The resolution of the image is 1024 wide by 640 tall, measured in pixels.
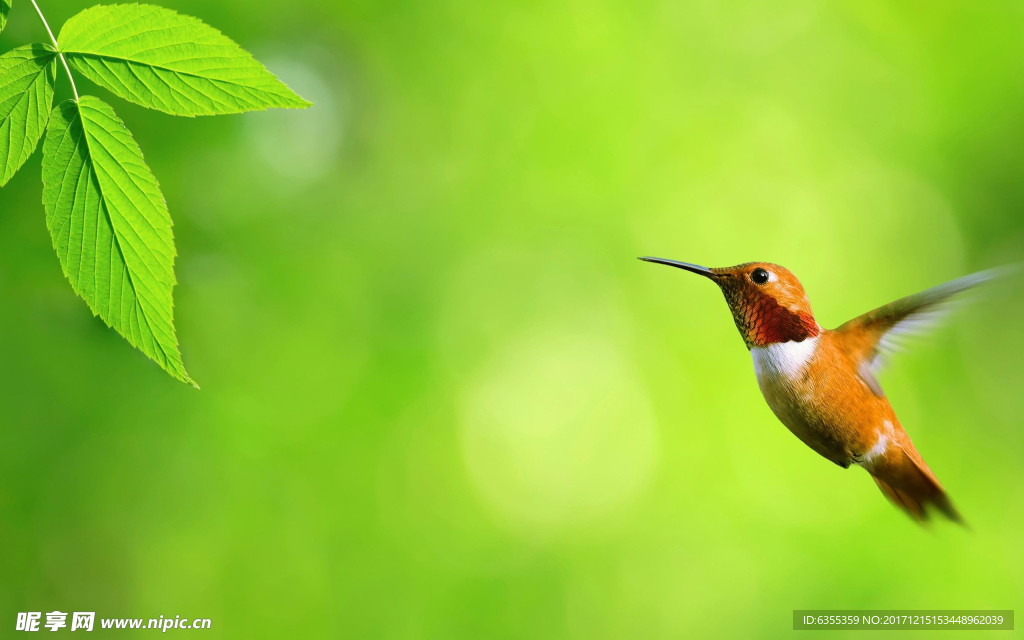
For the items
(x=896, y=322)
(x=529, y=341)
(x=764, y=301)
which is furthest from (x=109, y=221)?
(x=529, y=341)

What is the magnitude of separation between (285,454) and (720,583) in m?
1.70

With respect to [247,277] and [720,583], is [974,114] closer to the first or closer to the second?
[720,583]

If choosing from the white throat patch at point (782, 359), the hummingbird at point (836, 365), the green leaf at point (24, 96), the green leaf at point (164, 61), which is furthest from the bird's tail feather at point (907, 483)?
the green leaf at point (24, 96)

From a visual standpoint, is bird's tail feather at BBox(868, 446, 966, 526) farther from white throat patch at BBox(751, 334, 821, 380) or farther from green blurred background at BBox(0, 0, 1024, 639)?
green blurred background at BBox(0, 0, 1024, 639)

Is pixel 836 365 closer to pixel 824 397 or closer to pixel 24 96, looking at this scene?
pixel 824 397

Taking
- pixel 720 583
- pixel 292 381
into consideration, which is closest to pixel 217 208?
pixel 292 381

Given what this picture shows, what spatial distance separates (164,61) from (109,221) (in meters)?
0.09

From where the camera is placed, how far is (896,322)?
0.52 m

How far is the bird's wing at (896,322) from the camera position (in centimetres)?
46

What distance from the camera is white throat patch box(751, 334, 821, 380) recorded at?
Answer: 0.46 m

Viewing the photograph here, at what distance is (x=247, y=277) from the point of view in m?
2.51

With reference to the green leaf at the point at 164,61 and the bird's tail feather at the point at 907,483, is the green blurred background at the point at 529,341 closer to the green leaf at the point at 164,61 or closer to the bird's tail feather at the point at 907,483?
the bird's tail feather at the point at 907,483

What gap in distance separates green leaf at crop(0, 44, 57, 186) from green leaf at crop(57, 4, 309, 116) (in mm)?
16

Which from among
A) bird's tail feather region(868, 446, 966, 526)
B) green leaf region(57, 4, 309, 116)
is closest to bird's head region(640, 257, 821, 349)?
bird's tail feather region(868, 446, 966, 526)
